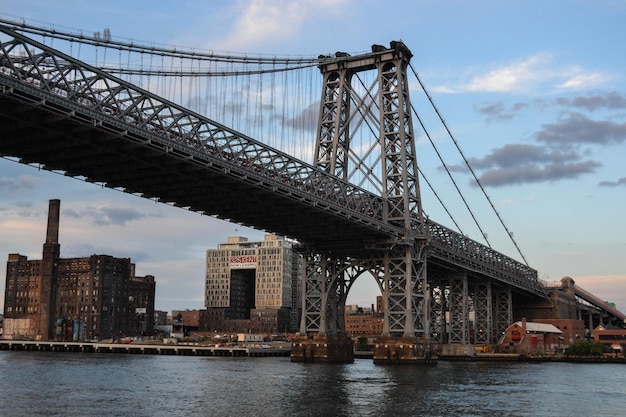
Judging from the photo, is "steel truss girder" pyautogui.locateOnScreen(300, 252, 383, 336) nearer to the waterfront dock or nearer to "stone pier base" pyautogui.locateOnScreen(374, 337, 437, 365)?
"stone pier base" pyautogui.locateOnScreen(374, 337, 437, 365)

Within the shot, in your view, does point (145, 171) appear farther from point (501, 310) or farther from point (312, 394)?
point (501, 310)

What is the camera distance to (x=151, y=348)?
163 metres

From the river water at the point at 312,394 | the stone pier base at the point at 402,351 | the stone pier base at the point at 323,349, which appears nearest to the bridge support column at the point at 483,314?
the stone pier base at the point at 323,349

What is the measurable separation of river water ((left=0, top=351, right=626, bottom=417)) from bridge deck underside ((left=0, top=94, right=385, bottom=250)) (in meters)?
16.3

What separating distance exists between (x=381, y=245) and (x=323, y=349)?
14838 mm

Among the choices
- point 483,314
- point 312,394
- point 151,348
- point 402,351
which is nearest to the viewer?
point 312,394

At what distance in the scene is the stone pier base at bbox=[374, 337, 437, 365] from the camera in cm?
8838

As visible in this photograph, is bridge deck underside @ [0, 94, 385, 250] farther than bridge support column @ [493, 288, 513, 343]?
No

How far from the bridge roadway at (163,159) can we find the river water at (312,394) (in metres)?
16.4

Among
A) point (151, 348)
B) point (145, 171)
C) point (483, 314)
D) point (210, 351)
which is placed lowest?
point (210, 351)

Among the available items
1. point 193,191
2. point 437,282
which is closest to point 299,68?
point 193,191

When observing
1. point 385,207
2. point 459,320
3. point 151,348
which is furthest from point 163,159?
point 151,348

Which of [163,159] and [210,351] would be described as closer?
[163,159]

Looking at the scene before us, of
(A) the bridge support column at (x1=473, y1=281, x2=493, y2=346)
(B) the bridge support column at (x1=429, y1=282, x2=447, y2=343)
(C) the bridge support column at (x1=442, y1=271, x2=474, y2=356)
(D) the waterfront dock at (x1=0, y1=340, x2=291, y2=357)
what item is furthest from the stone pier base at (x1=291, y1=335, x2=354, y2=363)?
(D) the waterfront dock at (x1=0, y1=340, x2=291, y2=357)
